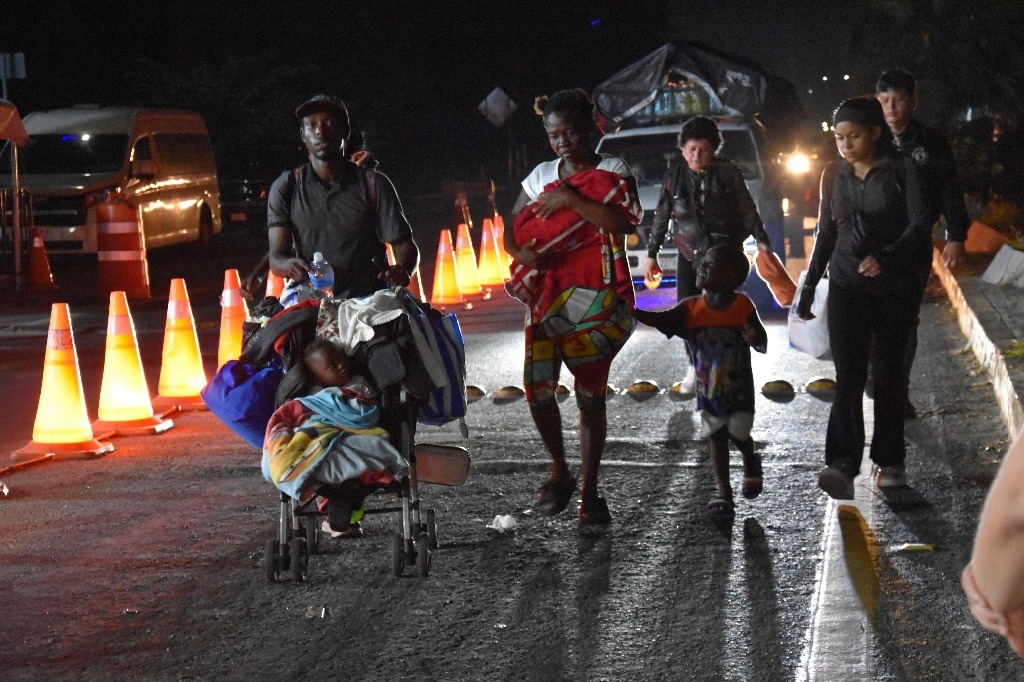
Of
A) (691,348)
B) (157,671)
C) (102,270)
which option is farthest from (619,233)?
(102,270)

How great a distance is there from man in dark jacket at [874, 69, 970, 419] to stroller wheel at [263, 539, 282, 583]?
10.8 ft

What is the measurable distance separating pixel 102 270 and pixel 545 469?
1166 centimetres

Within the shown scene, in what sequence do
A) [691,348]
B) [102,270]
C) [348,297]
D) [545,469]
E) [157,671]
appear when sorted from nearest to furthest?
[157,671]
[348,297]
[691,348]
[545,469]
[102,270]

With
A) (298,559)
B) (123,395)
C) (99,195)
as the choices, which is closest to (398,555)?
(298,559)

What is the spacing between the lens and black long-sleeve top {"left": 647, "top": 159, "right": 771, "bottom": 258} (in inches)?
348

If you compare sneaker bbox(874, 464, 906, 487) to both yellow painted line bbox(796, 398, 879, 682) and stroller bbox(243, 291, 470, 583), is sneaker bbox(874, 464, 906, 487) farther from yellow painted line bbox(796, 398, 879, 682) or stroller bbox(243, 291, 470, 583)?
stroller bbox(243, 291, 470, 583)

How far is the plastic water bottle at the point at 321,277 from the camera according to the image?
6000 mm

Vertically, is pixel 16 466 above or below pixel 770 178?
below

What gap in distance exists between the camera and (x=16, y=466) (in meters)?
8.04

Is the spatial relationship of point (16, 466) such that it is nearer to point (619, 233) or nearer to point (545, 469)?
point (545, 469)

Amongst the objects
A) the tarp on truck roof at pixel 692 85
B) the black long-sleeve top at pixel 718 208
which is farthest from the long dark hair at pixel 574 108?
the tarp on truck roof at pixel 692 85

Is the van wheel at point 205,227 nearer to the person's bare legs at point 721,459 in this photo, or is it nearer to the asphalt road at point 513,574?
the asphalt road at point 513,574

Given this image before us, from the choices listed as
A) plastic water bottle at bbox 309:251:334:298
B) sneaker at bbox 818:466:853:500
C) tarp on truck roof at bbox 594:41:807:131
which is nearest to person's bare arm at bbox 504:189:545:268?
plastic water bottle at bbox 309:251:334:298

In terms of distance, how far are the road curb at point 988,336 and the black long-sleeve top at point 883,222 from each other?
2.75ft
